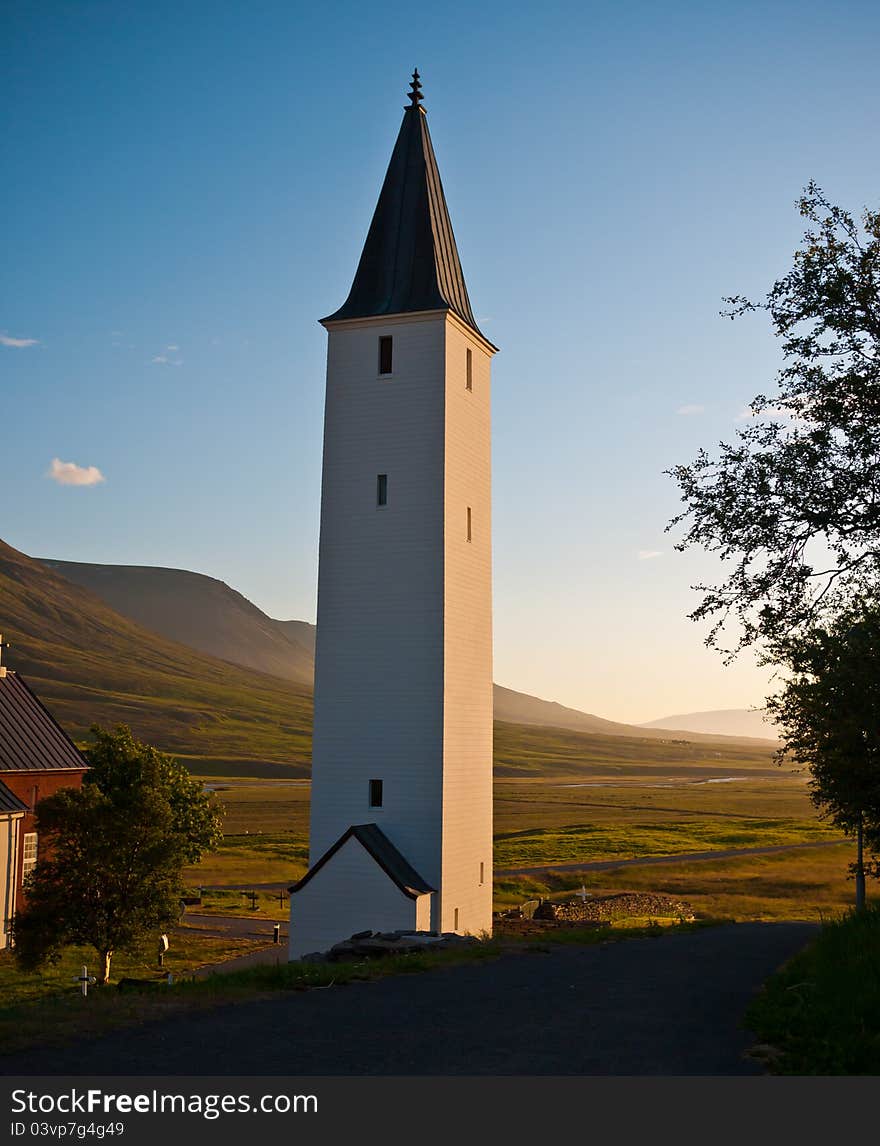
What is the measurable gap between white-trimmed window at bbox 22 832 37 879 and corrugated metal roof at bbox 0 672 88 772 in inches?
115

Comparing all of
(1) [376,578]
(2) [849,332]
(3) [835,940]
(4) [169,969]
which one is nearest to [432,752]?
(1) [376,578]

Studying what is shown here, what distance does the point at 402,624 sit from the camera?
3216 cm

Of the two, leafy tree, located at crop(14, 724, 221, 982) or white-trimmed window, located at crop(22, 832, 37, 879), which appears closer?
leafy tree, located at crop(14, 724, 221, 982)

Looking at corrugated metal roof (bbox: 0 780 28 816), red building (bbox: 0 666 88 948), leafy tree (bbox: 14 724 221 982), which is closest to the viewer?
leafy tree (bbox: 14 724 221 982)

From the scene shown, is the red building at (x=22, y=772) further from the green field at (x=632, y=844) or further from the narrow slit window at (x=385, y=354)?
the narrow slit window at (x=385, y=354)

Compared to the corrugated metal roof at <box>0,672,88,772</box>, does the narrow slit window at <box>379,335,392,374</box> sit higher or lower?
higher

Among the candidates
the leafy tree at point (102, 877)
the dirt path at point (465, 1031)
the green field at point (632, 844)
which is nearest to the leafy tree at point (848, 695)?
the dirt path at point (465, 1031)

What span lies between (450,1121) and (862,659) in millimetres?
10281

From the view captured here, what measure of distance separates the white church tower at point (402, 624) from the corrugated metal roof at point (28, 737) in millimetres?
18404

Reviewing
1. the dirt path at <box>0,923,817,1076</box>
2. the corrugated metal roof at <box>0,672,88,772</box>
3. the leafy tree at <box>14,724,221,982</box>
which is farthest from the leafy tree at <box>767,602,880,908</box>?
the corrugated metal roof at <box>0,672,88,772</box>

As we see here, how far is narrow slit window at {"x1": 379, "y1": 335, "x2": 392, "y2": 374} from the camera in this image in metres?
34.0

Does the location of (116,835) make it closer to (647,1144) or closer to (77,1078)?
(77,1078)

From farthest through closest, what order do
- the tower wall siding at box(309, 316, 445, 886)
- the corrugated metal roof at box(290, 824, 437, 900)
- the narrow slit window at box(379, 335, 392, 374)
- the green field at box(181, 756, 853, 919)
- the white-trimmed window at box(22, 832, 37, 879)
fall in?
1. the green field at box(181, 756, 853, 919)
2. the white-trimmed window at box(22, 832, 37, 879)
3. the narrow slit window at box(379, 335, 392, 374)
4. the tower wall siding at box(309, 316, 445, 886)
5. the corrugated metal roof at box(290, 824, 437, 900)

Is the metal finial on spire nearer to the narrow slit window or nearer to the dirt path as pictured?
the narrow slit window
